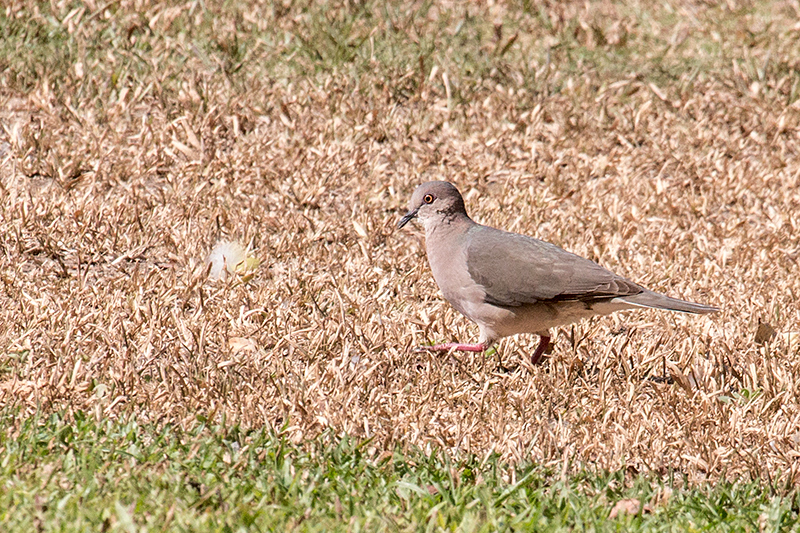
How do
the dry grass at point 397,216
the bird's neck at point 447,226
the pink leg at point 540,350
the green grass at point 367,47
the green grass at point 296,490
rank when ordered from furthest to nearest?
the green grass at point 367,47, the bird's neck at point 447,226, the pink leg at point 540,350, the dry grass at point 397,216, the green grass at point 296,490

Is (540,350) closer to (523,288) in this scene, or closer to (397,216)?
(523,288)

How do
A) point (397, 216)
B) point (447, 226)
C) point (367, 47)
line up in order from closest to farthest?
1. point (447, 226)
2. point (397, 216)
3. point (367, 47)

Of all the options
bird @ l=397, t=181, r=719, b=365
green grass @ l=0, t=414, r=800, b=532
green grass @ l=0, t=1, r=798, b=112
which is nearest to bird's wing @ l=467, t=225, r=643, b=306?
bird @ l=397, t=181, r=719, b=365

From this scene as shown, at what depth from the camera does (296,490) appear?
157 inches

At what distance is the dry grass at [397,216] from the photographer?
485 cm

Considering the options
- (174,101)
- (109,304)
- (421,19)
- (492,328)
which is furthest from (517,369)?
(421,19)

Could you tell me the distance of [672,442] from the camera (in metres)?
4.76

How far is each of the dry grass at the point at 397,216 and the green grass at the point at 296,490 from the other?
182 millimetres

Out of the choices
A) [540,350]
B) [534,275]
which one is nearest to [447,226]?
[534,275]

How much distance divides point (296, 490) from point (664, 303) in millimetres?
2280

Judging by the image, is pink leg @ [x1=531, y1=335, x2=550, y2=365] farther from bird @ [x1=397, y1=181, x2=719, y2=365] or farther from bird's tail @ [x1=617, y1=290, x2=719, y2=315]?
bird's tail @ [x1=617, y1=290, x2=719, y2=315]

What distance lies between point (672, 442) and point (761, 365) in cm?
105

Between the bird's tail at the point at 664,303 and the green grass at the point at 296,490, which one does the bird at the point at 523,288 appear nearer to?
the bird's tail at the point at 664,303

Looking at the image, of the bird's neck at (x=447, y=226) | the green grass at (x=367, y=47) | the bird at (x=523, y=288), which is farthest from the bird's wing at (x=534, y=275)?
the green grass at (x=367, y=47)
